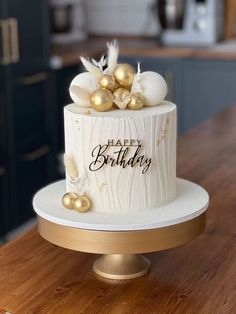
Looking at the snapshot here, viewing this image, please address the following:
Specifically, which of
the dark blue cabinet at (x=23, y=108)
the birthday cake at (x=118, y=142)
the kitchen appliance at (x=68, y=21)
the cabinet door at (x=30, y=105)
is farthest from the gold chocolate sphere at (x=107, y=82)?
the kitchen appliance at (x=68, y=21)

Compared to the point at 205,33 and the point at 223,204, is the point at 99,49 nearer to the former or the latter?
the point at 205,33

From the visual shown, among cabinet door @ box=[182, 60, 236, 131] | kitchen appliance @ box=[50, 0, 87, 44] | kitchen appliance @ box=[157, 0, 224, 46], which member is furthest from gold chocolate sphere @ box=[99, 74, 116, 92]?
kitchen appliance @ box=[50, 0, 87, 44]

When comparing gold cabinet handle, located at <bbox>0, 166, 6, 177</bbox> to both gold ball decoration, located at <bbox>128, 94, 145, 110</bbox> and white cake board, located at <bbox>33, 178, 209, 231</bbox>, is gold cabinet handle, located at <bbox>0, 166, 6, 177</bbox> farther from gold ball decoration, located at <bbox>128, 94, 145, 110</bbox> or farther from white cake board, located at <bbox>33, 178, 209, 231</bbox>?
gold ball decoration, located at <bbox>128, 94, 145, 110</bbox>

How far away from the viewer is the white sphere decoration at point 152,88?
113 cm

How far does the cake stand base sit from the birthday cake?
115 mm

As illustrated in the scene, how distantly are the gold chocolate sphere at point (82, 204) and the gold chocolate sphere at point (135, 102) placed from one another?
0.17 m

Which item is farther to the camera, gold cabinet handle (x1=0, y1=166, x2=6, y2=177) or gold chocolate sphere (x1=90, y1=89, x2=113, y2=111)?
gold cabinet handle (x1=0, y1=166, x2=6, y2=177)

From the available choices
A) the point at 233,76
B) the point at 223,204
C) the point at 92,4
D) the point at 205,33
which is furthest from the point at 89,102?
the point at 92,4

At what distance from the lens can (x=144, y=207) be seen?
1.11 m

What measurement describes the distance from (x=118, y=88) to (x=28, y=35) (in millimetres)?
2342

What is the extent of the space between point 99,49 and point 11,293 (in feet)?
9.74

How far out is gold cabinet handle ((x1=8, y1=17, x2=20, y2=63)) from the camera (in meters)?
3.22

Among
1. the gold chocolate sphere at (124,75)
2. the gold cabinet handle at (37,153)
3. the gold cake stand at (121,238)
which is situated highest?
the gold chocolate sphere at (124,75)

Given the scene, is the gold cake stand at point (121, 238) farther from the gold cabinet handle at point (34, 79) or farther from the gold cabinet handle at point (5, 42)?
the gold cabinet handle at point (34, 79)
